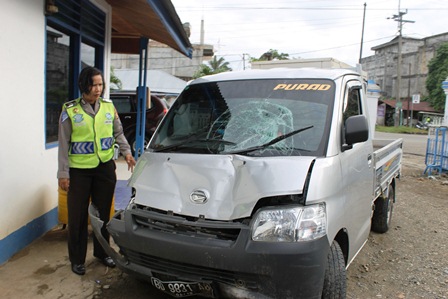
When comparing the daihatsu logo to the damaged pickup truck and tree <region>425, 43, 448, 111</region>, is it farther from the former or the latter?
tree <region>425, 43, 448, 111</region>

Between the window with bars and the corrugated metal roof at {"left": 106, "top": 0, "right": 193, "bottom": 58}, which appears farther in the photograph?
the corrugated metal roof at {"left": 106, "top": 0, "right": 193, "bottom": 58}

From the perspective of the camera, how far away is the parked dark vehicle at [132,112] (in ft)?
36.2

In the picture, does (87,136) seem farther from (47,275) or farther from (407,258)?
(407,258)

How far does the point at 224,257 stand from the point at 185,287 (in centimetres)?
42

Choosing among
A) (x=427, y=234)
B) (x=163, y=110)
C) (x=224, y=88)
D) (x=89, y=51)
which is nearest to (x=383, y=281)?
(x=427, y=234)

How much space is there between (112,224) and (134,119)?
8.64 meters

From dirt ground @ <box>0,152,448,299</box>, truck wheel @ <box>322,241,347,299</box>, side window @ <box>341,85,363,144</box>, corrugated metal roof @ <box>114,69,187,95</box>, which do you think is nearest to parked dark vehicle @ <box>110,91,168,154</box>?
dirt ground @ <box>0,152,448,299</box>

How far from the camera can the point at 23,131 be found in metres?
3.98

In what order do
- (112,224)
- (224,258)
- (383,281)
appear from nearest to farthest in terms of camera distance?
(224,258), (112,224), (383,281)

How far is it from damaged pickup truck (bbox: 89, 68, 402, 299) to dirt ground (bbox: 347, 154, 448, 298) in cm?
65

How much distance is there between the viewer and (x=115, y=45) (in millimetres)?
10234

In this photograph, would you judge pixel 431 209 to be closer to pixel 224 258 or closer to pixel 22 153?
pixel 224 258

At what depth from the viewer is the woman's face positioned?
344cm

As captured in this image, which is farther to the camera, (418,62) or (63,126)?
(418,62)
